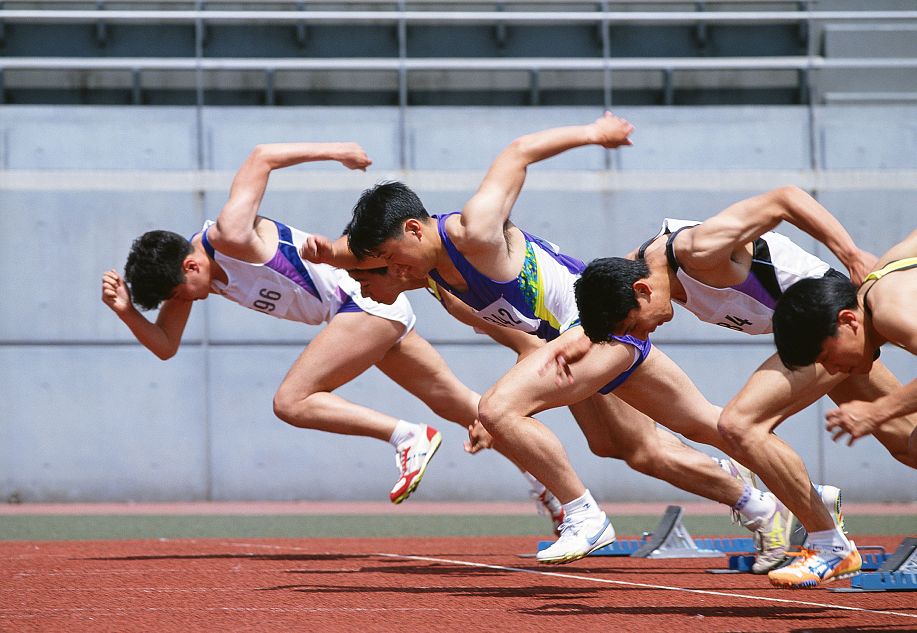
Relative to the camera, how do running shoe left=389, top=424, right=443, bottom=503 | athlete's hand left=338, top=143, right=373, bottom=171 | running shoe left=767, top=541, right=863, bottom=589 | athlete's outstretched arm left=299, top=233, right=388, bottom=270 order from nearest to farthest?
running shoe left=767, top=541, right=863, bottom=589 < athlete's outstretched arm left=299, top=233, right=388, bottom=270 < running shoe left=389, top=424, right=443, bottom=503 < athlete's hand left=338, top=143, right=373, bottom=171

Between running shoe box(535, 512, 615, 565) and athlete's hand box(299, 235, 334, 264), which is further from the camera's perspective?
athlete's hand box(299, 235, 334, 264)

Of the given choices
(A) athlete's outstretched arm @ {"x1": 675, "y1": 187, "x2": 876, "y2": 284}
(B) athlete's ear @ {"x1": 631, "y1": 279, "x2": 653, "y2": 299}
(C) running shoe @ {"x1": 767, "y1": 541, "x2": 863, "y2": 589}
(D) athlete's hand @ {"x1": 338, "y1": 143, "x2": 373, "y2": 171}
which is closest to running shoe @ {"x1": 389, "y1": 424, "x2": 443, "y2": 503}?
(D) athlete's hand @ {"x1": 338, "y1": 143, "x2": 373, "y2": 171}

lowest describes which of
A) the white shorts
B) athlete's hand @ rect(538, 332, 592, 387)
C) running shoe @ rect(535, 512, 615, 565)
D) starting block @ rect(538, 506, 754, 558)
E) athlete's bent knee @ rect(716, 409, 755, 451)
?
starting block @ rect(538, 506, 754, 558)

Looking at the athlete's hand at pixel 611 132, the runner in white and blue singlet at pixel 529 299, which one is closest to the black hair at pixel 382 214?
the runner in white and blue singlet at pixel 529 299

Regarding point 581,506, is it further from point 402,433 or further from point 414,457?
point 402,433

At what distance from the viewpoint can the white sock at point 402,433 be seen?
626 cm

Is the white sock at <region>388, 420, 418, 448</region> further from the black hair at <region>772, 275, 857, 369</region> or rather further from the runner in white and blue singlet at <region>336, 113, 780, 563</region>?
the black hair at <region>772, 275, 857, 369</region>

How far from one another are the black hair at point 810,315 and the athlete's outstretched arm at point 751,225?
2.24ft

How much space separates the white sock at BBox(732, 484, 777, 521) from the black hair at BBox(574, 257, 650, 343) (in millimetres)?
1268

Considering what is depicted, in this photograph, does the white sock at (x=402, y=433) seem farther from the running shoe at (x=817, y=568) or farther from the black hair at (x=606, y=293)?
the running shoe at (x=817, y=568)

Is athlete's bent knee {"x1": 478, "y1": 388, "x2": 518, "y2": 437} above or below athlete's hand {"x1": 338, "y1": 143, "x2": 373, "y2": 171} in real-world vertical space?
below

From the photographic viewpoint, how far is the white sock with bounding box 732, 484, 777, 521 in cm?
545

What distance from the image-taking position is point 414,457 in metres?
6.13

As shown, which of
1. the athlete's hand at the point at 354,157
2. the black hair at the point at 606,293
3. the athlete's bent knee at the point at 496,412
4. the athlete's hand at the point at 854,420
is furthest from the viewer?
the athlete's hand at the point at 354,157
